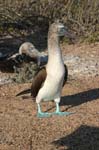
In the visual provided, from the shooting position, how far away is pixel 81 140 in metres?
7.23

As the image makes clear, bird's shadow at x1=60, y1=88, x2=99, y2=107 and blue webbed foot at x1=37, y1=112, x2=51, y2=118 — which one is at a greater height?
blue webbed foot at x1=37, y1=112, x2=51, y2=118

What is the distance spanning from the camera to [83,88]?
10.2 meters

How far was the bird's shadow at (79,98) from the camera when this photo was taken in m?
9.21

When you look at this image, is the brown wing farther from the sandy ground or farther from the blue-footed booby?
the sandy ground

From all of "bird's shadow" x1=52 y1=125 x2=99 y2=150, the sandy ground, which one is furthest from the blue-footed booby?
"bird's shadow" x1=52 y1=125 x2=99 y2=150

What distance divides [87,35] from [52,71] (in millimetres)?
7092

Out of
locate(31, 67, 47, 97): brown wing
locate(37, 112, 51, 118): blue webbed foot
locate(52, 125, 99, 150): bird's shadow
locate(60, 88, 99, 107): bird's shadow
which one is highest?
locate(31, 67, 47, 97): brown wing

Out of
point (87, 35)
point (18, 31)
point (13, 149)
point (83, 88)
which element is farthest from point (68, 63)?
point (13, 149)

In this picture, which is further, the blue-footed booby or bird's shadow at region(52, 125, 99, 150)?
the blue-footed booby

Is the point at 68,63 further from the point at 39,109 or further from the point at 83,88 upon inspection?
the point at 39,109

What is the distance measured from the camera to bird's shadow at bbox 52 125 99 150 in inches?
276

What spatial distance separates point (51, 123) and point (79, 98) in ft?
5.50

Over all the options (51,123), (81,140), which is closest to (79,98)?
(51,123)

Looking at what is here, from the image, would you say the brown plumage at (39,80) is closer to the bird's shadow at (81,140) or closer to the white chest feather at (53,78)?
the white chest feather at (53,78)
